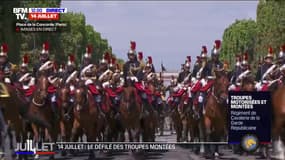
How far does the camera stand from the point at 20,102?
21.3 meters

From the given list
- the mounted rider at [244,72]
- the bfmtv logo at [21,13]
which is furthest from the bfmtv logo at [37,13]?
the mounted rider at [244,72]

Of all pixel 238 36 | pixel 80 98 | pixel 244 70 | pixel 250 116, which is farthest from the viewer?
pixel 238 36

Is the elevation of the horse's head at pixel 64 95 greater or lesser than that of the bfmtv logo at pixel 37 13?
lesser

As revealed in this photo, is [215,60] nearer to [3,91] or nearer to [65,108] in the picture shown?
[65,108]

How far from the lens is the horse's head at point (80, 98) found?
22.5m

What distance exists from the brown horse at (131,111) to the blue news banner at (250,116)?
9.83 feet

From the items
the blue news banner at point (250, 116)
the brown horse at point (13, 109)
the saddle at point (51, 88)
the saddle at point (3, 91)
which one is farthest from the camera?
the saddle at point (51, 88)

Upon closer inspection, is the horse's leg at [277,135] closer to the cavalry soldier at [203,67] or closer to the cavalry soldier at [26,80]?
the cavalry soldier at [203,67]

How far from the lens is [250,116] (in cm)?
2002

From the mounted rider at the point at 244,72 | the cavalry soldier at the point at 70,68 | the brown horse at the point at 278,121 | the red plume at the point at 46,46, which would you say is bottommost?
the brown horse at the point at 278,121

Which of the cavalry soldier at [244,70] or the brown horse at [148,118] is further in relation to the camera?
the brown horse at [148,118]

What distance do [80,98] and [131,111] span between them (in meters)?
1.60

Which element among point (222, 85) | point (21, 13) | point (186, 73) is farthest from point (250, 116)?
point (21, 13)

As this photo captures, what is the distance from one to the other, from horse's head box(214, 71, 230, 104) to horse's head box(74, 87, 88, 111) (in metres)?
3.87
